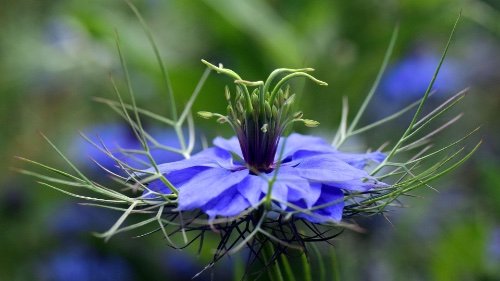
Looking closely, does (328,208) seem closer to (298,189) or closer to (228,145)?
(298,189)

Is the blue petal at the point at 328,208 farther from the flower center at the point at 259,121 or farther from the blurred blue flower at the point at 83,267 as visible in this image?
the blurred blue flower at the point at 83,267

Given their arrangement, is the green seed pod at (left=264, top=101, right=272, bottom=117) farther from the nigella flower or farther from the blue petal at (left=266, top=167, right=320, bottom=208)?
the blue petal at (left=266, top=167, right=320, bottom=208)

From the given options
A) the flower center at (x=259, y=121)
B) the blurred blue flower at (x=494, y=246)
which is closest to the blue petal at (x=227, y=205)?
the flower center at (x=259, y=121)

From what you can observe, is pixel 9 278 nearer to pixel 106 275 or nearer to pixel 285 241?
pixel 106 275

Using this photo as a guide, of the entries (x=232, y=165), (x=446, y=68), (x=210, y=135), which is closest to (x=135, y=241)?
(x=210, y=135)

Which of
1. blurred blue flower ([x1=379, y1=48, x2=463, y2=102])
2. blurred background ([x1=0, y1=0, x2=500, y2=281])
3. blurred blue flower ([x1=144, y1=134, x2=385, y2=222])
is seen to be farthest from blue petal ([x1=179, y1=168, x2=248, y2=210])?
blurred blue flower ([x1=379, y1=48, x2=463, y2=102])

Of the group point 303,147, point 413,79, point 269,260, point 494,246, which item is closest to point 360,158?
point 303,147
